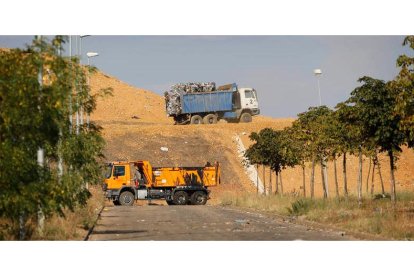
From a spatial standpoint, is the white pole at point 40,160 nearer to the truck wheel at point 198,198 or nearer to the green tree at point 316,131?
the green tree at point 316,131

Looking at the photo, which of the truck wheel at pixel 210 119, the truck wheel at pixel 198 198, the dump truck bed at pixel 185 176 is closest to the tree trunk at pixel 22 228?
the dump truck bed at pixel 185 176

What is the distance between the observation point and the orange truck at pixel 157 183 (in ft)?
161

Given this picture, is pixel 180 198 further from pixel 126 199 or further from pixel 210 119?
pixel 210 119

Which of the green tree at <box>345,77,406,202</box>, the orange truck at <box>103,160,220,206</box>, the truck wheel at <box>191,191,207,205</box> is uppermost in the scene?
the green tree at <box>345,77,406,202</box>

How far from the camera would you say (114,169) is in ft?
160

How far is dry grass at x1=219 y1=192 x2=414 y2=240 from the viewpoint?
75.2 feet

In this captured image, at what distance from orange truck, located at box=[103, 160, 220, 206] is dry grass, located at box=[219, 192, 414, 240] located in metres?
6.86

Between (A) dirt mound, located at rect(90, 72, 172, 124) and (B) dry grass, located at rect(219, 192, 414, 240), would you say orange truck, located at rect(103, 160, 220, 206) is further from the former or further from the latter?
(A) dirt mound, located at rect(90, 72, 172, 124)

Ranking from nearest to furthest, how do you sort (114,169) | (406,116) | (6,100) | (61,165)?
(6,100), (61,165), (406,116), (114,169)

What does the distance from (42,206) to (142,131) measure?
195 feet

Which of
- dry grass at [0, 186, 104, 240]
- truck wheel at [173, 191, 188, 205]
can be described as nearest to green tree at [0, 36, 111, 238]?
dry grass at [0, 186, 104, 240]
